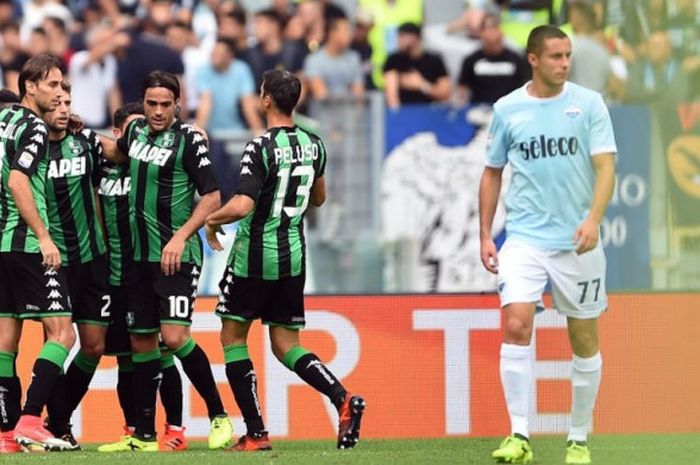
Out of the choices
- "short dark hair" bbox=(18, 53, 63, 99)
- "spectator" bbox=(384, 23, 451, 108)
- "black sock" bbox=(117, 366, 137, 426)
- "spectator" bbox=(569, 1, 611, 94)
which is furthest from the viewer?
"spectator" bbox=(384, 23, 451, 108)

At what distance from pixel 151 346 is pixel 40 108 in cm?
149

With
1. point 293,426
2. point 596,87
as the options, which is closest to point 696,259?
point 596,87

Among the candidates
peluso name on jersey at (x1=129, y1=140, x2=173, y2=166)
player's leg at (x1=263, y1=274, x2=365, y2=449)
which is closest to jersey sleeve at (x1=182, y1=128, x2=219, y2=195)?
peluso name on jersey at (x1=129, y1=140, x2=173, y2=166)

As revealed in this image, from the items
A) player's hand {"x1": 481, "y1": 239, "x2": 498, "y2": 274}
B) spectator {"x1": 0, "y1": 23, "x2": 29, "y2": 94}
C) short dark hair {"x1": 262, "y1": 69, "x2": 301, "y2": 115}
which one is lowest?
player's hand {"x1": 481, "y1": 239, "x2": 498, "y2": 274}

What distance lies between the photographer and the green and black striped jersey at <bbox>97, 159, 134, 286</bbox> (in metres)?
9.36

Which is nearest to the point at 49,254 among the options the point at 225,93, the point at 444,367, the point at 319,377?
the point at 319,377

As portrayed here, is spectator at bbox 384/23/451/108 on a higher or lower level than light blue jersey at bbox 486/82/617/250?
higher

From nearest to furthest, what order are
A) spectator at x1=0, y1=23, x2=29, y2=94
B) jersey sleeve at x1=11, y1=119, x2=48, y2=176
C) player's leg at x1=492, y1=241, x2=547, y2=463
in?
player's leg at x1=492, y1=241, x2=547, y2=463 → jersey sleeve at x1=11, y1=119, x2=48, y2=176 → spectator at x1=0, y1=23, x2=29, y2=94

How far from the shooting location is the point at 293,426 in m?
11.0

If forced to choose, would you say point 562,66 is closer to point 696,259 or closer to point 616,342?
point 616,342

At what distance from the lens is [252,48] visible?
15.3 m

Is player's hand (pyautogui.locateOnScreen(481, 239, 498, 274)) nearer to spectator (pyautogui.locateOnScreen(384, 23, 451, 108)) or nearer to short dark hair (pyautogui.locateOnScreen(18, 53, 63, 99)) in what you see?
short dark hair (pyautogui.locateOnScreen(18, 53, 63, 99))

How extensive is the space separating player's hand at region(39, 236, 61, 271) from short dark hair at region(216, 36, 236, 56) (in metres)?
6.72

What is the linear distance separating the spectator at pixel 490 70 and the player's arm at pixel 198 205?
631 centimetres
